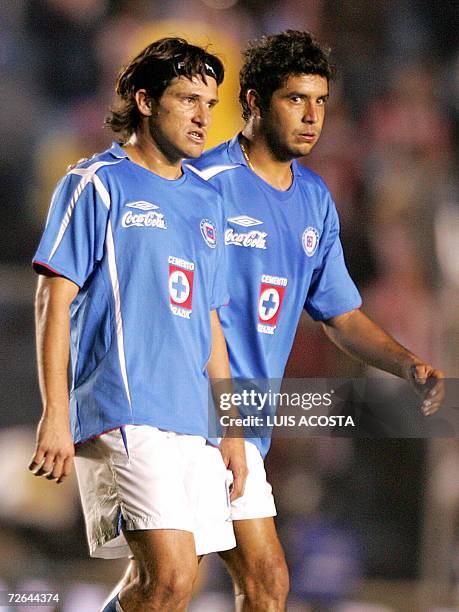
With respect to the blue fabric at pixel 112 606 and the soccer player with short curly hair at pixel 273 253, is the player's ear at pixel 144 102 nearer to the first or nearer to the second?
the soccer player with short curly hair at pixel 273 253

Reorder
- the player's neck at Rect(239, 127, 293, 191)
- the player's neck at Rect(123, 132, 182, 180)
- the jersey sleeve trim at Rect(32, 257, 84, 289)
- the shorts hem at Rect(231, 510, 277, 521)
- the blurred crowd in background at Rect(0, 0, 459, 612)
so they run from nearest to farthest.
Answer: the jersey sleeve trim at Rect(32, 257, 84, 289) < the player's neck at Rect(123, 132, 182, 180) < the shorts hem at Rect(231, 510, 277, 521) < the player's neck at Rect(239, 127, 293, 191) < the blurred crowd in background at Rect(0, 0, 459, 612)

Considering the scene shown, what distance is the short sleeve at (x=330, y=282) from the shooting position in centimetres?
284

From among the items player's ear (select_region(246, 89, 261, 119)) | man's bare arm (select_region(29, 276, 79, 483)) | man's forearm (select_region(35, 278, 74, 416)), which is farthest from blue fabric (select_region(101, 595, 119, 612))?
player's ear (select_region(246, 89, 261, 119))

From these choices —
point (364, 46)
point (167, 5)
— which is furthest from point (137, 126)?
point (364, 46)

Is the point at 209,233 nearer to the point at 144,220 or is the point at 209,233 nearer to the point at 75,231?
the point at 144,220

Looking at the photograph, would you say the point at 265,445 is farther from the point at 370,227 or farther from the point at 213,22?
the point at 213,22

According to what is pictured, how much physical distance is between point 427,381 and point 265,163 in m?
0.71

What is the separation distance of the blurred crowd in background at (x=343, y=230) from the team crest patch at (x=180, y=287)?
1393 millimetres

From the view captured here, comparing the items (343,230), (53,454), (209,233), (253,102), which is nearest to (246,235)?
(209,233)

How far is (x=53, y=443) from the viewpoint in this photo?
6.78ft

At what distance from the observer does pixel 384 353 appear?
2850 mm

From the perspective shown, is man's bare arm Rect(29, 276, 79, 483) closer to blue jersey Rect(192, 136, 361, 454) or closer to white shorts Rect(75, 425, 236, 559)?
white shorts Rect(75, 425, 236, 559)

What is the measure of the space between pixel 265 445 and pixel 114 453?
0.62m

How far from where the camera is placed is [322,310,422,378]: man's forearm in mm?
2808
